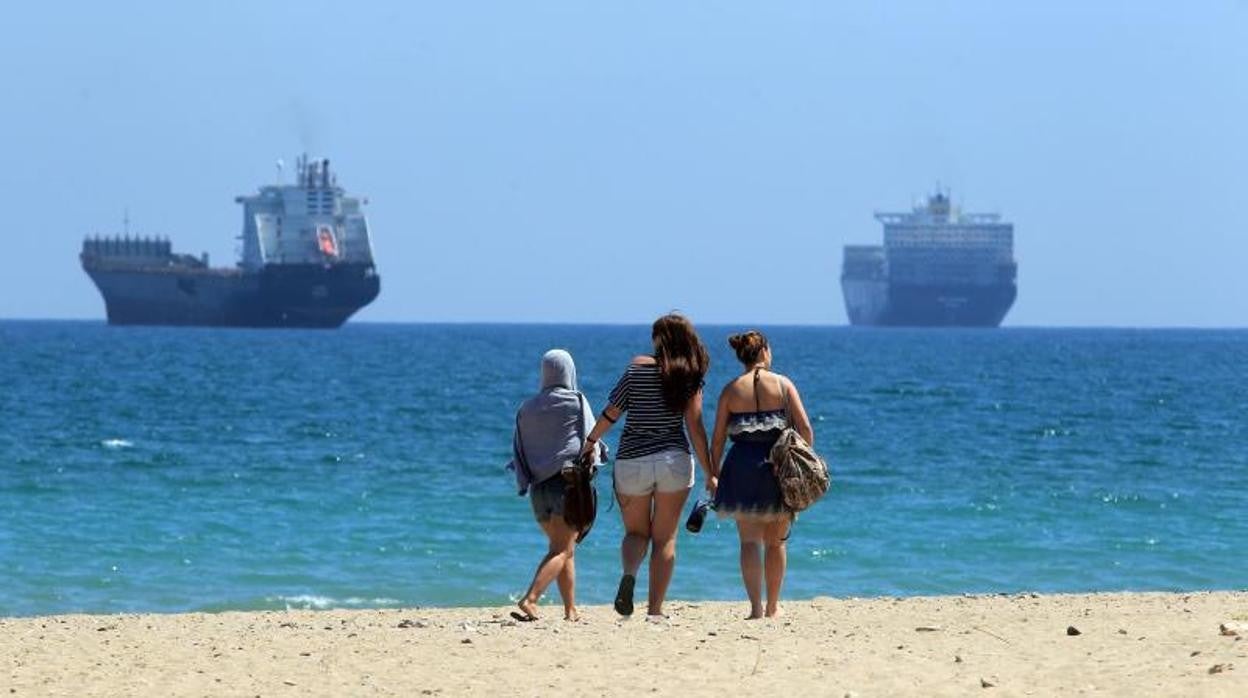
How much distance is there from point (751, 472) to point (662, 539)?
527 mm

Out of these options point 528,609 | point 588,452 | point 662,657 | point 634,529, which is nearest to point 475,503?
point 528,609

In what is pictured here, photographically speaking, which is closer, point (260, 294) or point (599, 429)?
point (599, 429)

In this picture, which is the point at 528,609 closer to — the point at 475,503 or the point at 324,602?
the point at 324,602

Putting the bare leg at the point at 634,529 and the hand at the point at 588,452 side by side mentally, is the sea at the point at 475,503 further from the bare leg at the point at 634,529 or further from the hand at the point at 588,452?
the hand at the point at 588,452

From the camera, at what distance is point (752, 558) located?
9414mm

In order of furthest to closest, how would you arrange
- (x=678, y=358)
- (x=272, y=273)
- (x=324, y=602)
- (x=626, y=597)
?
(x=272, y=273) → (x=324, y=602) → (x=626, y=597) → (x=678, y=358)

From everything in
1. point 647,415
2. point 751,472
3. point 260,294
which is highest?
point 260,294

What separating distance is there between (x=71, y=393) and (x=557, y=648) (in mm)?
39588

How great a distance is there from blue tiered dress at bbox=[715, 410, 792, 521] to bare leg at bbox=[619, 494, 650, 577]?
0.33 meters

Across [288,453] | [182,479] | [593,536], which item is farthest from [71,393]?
[593,536]

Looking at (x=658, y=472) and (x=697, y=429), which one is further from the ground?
(x=697, y=429)

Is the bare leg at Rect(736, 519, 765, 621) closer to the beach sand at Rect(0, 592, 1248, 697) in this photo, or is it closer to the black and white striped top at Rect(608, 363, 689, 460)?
the beach sand at Rect(0, 592, 1248, 697)

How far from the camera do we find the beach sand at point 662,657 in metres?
7.79

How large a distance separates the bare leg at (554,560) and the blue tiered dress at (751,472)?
0.72 metres
